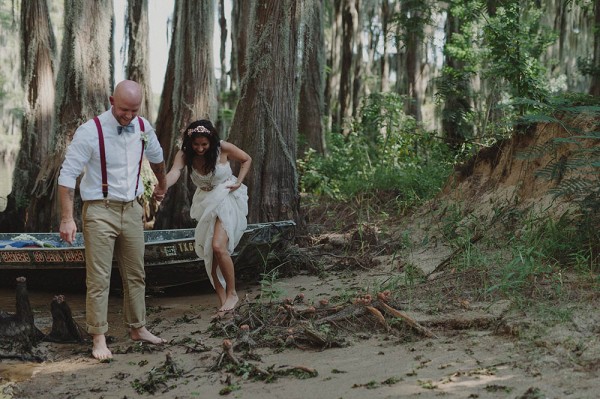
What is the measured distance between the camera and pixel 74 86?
40.3ft

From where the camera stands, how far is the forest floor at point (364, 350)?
454 cm

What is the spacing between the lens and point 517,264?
6.66m

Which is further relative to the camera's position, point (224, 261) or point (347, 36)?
point (347, 36)

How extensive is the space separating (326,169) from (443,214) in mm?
6279

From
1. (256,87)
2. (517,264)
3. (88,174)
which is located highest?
(256,87)

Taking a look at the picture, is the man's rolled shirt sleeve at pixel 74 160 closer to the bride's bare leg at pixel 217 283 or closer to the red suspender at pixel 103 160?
the red suspender at pixel 103 160

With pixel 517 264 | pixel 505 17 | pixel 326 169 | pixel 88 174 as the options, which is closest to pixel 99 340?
pixel 88 174

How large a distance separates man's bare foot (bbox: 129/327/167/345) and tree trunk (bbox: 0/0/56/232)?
10.9 meters

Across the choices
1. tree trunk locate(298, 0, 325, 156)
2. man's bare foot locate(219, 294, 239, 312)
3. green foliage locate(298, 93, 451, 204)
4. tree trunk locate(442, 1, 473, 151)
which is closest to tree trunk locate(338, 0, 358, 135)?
tree trunk locate(298, 0, 325, 156)

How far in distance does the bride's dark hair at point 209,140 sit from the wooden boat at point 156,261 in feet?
3.94

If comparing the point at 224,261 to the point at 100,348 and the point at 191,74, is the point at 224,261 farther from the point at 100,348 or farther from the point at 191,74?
the point at 191,74

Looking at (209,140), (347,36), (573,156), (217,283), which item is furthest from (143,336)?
(347,36)

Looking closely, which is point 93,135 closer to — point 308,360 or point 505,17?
point 308,360

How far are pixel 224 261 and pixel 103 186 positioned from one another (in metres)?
1.86
